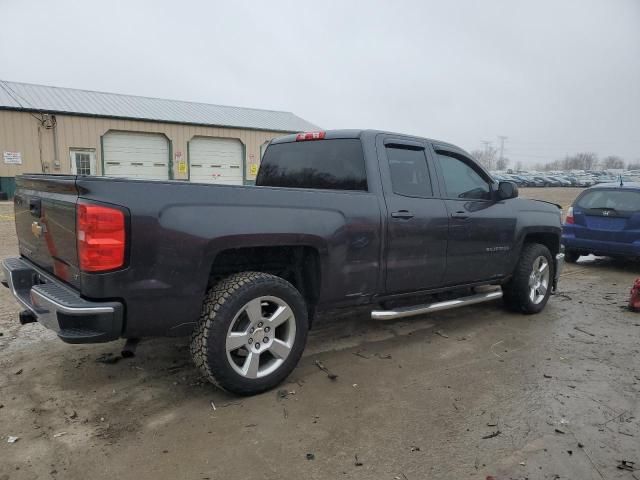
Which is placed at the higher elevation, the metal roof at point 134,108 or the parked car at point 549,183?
the metal roof at point 134,108

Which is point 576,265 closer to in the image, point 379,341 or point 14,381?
point 379,341

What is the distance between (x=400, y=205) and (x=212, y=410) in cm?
216

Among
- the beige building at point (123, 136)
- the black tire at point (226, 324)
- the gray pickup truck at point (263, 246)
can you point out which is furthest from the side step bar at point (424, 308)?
the beige building at point (123, 136)

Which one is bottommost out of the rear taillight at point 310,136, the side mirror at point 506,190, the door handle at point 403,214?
the door handle at point 403,214

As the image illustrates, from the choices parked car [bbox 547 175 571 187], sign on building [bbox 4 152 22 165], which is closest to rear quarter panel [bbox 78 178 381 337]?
sign on building [bbox 4 152 22 165]

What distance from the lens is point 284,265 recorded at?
3693 mm

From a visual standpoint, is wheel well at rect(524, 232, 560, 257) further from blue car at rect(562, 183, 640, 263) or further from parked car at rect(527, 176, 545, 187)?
parked car at rect(527, 176, 545, 187)

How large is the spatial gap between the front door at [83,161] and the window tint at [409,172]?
21900 mm

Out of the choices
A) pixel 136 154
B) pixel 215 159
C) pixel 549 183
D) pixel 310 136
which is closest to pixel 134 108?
pixel 136 154

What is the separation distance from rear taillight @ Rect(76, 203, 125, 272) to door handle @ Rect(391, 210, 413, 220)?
2.14m

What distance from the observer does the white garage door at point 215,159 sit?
2589cm

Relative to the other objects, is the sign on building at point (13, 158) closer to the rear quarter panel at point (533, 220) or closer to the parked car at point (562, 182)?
the rear quarter panel at point (533, 220)

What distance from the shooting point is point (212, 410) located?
311cm

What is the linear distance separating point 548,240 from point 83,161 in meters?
22.3
